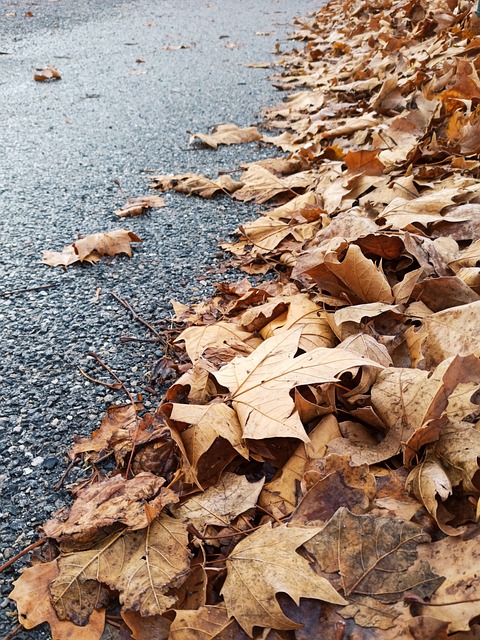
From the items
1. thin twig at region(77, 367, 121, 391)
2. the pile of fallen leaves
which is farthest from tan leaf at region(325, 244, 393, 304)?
thin twig at region(77, 367, 121, 391)

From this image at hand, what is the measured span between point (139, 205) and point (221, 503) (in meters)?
1.68

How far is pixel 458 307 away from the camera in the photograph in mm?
1296

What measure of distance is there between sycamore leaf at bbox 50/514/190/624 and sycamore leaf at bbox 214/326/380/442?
0.26m

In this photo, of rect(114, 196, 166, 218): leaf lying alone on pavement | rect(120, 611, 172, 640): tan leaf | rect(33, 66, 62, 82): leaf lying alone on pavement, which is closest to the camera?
rect(120, 611, 172, 640): tan leaf

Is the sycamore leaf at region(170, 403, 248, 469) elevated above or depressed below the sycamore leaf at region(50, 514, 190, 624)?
Result: above

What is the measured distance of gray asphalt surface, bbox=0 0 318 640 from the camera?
4.41ft

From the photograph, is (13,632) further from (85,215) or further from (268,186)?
(268,186)

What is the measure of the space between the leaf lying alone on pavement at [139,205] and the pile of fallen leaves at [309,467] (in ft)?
2.60

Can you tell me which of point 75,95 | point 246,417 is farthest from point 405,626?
point 75,95

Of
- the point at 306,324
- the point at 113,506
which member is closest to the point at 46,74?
the point at 306,324

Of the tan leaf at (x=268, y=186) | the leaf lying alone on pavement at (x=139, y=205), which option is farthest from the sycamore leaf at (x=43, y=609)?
the tan leaf at (x=268, y=186)

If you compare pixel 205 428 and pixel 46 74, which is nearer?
pixel 205 428

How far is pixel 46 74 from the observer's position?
4.78 m

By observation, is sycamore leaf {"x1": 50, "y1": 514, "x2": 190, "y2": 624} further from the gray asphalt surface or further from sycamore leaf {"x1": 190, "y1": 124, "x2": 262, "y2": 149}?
sycamore leaf {"x1": 190, "y1": 124, "x2": 262, "y2": 149}
